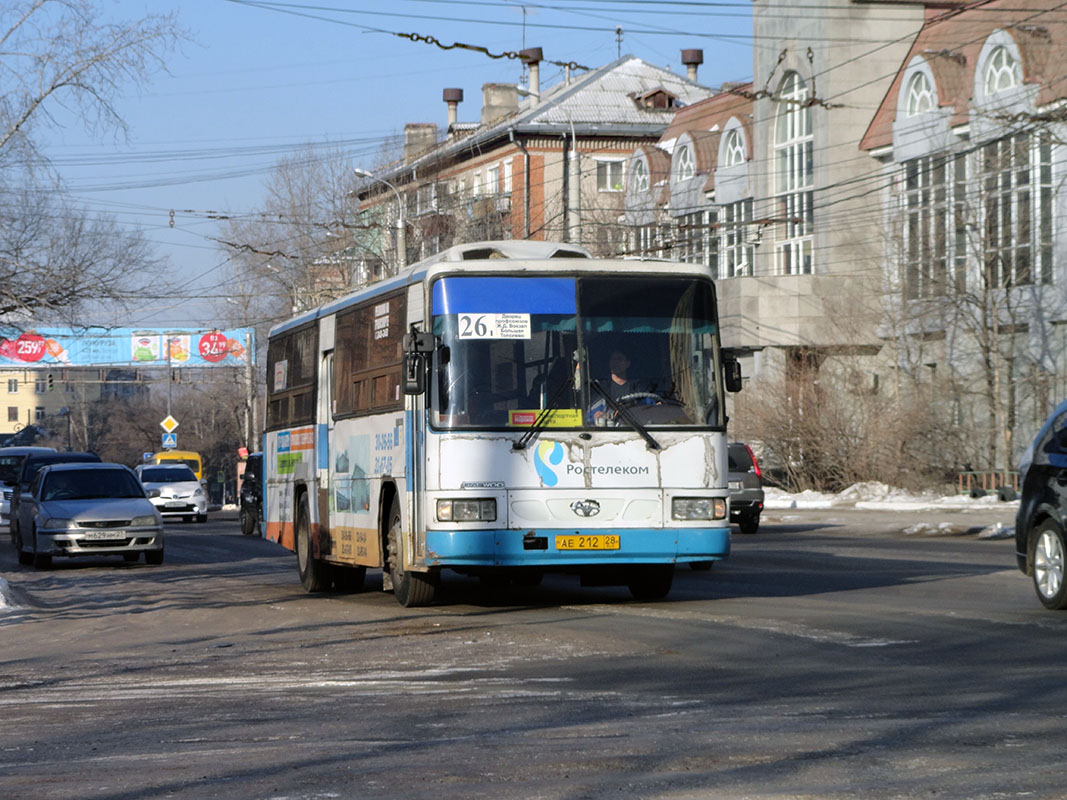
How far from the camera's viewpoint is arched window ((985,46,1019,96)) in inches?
1740

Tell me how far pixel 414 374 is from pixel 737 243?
44.4 m

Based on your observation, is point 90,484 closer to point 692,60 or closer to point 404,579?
point 404,579

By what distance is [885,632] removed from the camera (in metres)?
13.4

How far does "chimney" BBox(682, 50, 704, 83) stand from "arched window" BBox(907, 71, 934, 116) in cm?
3997

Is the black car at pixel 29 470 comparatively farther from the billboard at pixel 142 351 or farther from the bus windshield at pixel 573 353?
the billboard at pixel 142 351

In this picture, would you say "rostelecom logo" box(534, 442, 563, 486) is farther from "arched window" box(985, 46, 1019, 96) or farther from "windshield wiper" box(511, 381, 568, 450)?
"arched window" box(985, 46, 1019, 96)

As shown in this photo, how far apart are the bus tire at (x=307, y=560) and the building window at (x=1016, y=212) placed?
2752 centimetres

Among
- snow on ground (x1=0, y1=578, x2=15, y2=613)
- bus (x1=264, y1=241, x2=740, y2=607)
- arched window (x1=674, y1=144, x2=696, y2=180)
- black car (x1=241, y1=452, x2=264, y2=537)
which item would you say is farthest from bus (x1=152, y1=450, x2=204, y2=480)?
bus (x1=264, y1=241, x2=740, y2=607)

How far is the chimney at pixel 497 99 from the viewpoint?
87.0 meters

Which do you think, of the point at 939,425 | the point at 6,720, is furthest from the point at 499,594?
the point at 939,425

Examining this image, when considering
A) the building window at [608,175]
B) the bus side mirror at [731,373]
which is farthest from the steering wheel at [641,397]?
the building window at [608,175]

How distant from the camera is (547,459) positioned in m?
15.7

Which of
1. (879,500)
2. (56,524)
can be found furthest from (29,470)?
(879,500)

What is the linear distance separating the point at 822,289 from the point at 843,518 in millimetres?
16339
